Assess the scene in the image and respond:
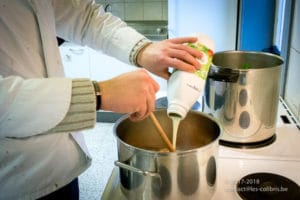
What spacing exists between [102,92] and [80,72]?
7.50 feet

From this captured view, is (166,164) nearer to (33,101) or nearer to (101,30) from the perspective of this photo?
(33,101)

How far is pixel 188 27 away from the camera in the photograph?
6.69ft

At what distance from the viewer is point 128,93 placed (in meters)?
0.62

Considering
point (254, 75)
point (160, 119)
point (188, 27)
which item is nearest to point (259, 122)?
point (254, 75)

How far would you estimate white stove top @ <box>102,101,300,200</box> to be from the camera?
76 centimetres

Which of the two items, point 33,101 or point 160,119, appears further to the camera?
point 160,119

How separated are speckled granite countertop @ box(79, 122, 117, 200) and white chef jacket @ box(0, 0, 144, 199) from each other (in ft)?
3.76

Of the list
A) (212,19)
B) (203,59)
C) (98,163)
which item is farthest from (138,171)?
(98,163)

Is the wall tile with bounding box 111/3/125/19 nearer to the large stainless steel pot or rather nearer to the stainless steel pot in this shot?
the stainless steel pot

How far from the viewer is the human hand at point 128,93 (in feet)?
2.03

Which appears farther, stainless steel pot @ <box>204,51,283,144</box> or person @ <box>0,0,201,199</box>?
stainless steel pot @ <box>204,51,283,144</box>

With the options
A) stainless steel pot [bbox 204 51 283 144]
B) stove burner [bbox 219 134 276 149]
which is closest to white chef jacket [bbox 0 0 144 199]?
stainless steel pot [bbox 204 51 283 144]

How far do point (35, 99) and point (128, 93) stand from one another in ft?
0.50

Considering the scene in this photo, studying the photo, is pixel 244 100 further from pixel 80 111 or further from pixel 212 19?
pixel 212 19
